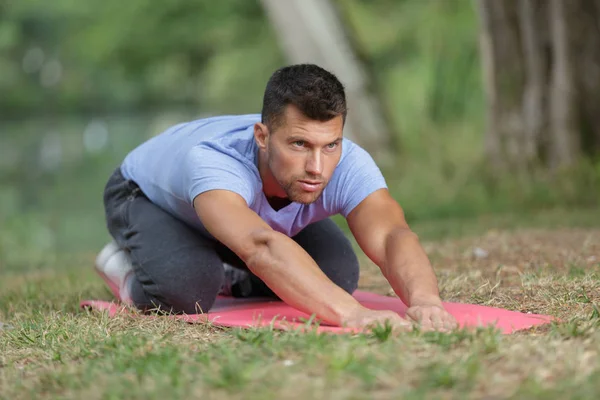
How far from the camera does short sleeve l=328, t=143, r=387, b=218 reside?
3.85 metres

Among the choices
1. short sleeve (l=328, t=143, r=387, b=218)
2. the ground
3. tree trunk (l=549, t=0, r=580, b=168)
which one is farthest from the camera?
tree trunk (l=549, t=0, r=580, b=168)

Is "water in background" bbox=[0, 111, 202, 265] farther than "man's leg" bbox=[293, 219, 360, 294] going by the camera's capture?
Yes

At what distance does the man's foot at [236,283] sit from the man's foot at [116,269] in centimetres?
48

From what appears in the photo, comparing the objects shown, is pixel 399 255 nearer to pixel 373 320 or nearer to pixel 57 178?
pixel 373 320

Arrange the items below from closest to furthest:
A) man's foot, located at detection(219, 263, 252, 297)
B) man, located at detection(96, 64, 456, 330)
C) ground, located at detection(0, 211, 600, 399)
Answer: ground, located at detection(0, 211, 600, 399)
man, located at detection(96, 64, 456, 330)
man's foot, located at detection(219, 263, 252, 297)

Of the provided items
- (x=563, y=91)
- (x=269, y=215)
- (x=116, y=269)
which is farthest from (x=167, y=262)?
(x=563, y=91)

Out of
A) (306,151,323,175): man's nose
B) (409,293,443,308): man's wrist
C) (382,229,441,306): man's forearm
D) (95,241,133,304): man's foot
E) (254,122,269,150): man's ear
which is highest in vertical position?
(254,122,269,150): man's ear

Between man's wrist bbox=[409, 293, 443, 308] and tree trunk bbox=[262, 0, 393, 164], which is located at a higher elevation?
tree trunk bbox=[262, 0, 393, 164]

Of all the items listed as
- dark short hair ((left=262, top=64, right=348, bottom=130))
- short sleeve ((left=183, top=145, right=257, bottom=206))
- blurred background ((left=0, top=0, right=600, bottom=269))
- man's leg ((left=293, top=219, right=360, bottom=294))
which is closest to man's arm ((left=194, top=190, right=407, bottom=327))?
short sleeve ((left=183, top=145, right=257, bottom=206))

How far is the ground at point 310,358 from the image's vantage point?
8.29 feet

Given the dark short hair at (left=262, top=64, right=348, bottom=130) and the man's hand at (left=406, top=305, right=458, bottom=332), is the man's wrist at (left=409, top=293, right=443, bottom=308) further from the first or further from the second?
the dark short hair at (left=262, top=64, right=348, bottom=130)

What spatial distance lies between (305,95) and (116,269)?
150cm

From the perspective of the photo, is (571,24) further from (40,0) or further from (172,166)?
(40,0)

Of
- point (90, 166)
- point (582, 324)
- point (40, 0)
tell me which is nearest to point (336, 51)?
point (582, 324)
